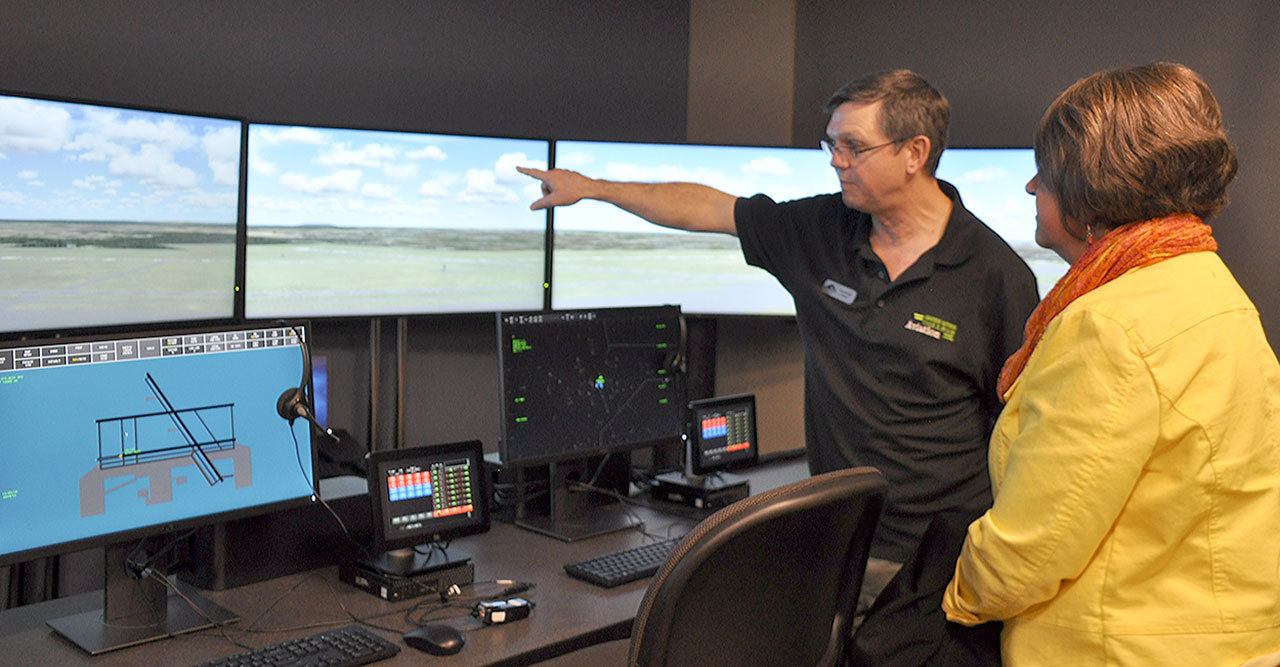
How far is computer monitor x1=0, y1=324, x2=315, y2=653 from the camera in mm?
1887

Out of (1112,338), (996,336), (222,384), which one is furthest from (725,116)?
(1112,338)

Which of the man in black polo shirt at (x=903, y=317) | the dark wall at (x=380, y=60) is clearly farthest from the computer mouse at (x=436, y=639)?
the dark wall at (x=380, y=60)

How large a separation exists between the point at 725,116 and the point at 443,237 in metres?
1.26

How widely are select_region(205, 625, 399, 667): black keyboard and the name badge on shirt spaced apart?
1.13m

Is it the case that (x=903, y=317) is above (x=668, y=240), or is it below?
below

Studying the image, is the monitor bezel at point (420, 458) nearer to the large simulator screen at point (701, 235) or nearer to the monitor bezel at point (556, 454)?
the monitor bezel at point (556, 454)

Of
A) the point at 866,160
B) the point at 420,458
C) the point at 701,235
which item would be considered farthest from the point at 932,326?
the point at 701,235

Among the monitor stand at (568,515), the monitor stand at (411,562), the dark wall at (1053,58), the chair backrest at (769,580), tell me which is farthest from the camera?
the dark wall at (1053,58)

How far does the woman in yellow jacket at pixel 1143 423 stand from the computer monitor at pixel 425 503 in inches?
46.7

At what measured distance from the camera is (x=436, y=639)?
2.00 metres

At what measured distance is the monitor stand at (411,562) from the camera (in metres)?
2.27

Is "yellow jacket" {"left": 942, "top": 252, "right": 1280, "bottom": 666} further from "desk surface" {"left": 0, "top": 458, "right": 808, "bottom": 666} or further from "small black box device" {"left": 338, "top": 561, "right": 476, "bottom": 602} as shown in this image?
"small black box device" {"left": 338, "top": 561, "right": 476, "bottom": 602}

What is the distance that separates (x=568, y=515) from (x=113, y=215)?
128 centimetres

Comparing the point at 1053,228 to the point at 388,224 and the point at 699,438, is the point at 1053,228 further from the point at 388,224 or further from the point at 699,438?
the point at 388,224
